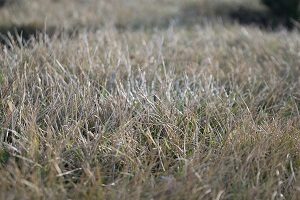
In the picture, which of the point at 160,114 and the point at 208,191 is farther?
the point at 160,114

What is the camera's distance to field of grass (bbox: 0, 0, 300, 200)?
2.12m

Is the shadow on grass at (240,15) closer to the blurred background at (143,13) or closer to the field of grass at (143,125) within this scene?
the blurred background at (143,13)

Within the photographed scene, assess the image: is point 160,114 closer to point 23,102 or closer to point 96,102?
point 96,102

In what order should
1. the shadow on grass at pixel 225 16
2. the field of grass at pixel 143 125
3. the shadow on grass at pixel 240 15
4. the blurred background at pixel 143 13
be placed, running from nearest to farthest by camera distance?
1. the field of grass at pixel 143 125
2. the blurred background at pixel 143 13
3. the shadow on grass at pixel 225 16
4. the shadow on grass at pixel 240 15

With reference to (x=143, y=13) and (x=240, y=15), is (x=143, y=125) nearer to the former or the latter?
(x=143, y=13)

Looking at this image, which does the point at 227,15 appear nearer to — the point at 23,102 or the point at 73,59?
the point at 73,59

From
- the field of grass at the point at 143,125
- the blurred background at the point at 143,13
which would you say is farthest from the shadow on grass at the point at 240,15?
the field of grass at the point at 143,125

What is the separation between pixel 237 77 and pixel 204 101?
2.55 feet

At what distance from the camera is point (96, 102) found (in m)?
2.70

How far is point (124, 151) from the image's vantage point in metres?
2.35

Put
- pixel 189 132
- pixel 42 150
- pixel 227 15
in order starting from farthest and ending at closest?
pixel 227 15, pixel 189 132, pixel 42 150

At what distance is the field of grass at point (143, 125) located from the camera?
212cm

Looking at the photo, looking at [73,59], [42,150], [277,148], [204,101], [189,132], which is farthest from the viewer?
[73,59]

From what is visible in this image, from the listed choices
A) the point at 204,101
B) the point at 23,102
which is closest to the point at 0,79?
the point at 23,102
